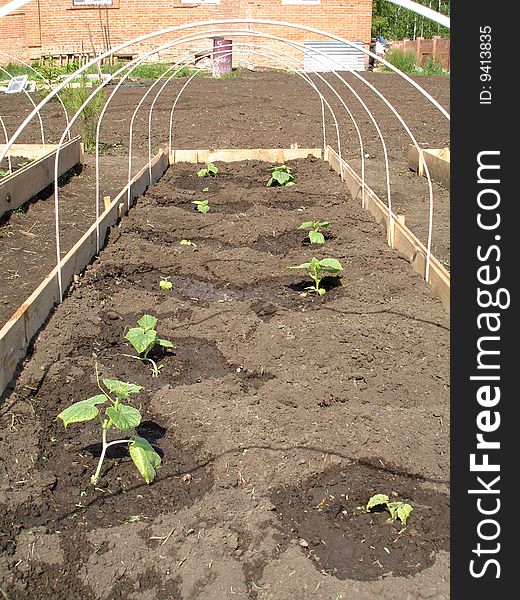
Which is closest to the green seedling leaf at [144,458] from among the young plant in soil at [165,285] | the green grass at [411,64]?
the young plant in soil at [165,285]

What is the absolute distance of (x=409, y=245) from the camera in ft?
20.2

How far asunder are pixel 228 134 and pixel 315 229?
249 inches

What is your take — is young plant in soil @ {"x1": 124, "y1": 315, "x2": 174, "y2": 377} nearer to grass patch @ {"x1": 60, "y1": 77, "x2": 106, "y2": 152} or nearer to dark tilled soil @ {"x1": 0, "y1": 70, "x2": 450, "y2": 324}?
dark tilled soil @ {"x1": 0, "y1": 70, "x2": 450, "y2": 324}

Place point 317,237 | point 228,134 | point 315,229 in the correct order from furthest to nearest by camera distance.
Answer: point 228,134 → point 315,229 → point 317,237

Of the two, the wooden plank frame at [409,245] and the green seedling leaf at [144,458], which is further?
the wooden plank frame at [409,245]

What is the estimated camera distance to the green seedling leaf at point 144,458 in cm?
321

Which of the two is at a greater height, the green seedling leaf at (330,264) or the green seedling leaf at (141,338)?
the green seedling leaf at (330,264)

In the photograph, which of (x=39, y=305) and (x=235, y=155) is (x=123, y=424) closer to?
(x=39, y=305)

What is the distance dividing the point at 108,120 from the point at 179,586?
11800 millimetres

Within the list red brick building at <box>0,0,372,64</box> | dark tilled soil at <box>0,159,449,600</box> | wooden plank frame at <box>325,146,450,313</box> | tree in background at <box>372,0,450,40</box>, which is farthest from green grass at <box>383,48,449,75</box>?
dark tilled soil at <box>0,159,449,600</box>

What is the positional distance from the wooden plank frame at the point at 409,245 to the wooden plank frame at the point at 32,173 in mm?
3556

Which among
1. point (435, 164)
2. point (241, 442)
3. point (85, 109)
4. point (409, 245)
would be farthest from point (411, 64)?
point (241, 442)

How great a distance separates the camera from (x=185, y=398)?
4.02 m

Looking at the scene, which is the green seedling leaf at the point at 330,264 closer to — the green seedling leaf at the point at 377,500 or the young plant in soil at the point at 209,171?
A: the green seedling leaf at the point at 377,500
